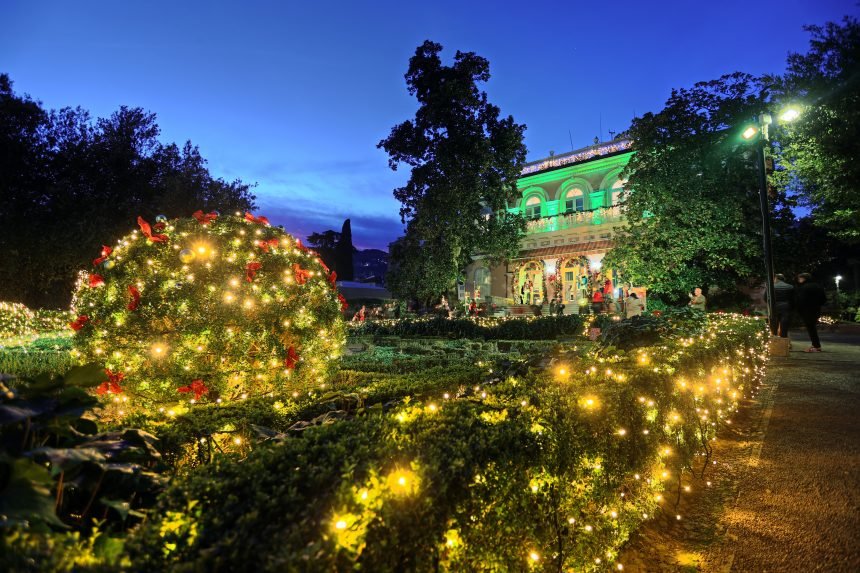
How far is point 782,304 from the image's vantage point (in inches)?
547

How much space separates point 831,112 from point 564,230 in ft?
54.0

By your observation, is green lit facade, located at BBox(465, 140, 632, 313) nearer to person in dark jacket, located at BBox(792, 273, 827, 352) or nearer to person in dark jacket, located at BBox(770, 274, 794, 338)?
person in dark jacket, located at BBox(770, 274, 794, 338)

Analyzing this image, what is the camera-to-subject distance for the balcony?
28.3 meters

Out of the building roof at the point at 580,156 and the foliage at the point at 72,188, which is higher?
the building roof at the point at 580,156

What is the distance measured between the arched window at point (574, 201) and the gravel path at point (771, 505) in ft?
85.7

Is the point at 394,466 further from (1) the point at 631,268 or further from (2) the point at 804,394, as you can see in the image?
(1) the point at 631,268

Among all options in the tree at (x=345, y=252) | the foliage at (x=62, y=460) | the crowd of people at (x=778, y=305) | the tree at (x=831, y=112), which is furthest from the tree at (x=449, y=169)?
the tree at (x=345, y=252)

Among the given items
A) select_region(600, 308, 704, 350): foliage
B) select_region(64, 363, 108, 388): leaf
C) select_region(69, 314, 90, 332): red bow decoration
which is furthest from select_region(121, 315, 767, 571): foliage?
select_region(600, 308, 704, 350): foliage

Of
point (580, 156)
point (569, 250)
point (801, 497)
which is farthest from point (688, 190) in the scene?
point (801, 497)

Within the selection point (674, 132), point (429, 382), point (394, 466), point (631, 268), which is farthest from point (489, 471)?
point (674, 132)

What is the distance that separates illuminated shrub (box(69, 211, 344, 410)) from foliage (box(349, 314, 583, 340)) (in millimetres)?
11165

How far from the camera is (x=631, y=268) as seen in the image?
2173cm

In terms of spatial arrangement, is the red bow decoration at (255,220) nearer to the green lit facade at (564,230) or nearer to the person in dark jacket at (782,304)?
the person in dark jacket at (782,304)

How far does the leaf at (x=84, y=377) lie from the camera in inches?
78.7
